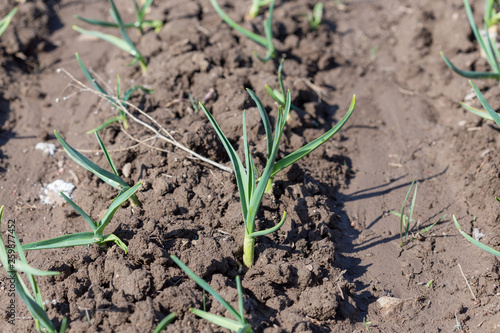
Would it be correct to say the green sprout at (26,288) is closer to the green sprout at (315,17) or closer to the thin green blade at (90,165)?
the thin green blade at (90,165)

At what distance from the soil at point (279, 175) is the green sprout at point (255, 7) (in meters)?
0.07

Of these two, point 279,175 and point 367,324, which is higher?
point 279,175

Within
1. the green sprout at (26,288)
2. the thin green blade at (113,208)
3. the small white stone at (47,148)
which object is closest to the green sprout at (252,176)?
the thin green blade at (113,208)

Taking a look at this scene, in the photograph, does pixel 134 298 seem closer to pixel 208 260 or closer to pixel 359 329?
pixel 208 260

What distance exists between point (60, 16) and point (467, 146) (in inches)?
135

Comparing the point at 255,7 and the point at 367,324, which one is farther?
the point at 255,7

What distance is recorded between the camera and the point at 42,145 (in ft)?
Answer: 9.57

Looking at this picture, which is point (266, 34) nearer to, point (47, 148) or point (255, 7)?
point (255, 7)

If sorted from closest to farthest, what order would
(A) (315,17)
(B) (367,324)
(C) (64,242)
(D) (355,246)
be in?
(C) (64,242)
(B) (367,324)
(D) (355,246)
(A) (315,17)

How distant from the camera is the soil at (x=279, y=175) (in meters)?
2.06

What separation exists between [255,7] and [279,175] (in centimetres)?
173

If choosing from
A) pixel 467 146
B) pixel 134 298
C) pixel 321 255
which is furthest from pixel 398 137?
pixel 134 298

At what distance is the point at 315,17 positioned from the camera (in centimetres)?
387

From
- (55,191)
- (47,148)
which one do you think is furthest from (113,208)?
(47,148)
